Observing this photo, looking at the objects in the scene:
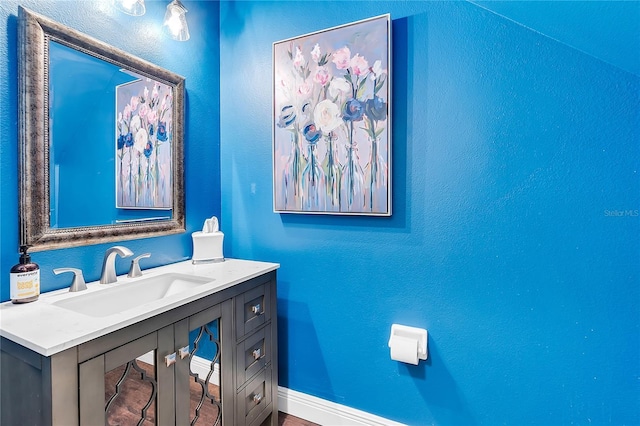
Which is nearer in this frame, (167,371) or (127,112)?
(167,371)

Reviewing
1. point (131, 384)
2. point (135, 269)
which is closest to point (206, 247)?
point (135, 269)

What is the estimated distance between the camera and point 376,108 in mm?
1402

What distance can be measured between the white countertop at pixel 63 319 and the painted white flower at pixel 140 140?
59 cm

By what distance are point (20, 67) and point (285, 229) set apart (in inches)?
46.8

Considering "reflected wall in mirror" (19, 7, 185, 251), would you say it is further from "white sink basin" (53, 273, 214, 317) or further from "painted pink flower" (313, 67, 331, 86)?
"painted pink flower" (313, 67, 331, 86)

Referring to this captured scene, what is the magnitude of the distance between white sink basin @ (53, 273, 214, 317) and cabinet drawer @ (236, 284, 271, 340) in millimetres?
170

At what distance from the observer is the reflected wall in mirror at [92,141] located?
1077mm

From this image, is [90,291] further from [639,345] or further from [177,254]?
[639,345]

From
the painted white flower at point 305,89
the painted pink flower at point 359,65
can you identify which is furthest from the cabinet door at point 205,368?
the painted pink flower at point 359,65

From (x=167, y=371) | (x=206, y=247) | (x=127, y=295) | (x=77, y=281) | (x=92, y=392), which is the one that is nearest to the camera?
(x=92, y=392)

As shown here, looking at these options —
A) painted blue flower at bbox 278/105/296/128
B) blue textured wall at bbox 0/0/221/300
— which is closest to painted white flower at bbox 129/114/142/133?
blue textured wall at bbox 0/0/221/300

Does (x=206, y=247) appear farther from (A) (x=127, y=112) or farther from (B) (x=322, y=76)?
(B) (x=322, y=76)

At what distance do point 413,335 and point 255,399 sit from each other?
2.50 ft

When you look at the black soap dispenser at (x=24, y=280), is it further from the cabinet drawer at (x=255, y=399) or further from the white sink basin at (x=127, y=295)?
the cabinet drawer at (x=255, y=399)
